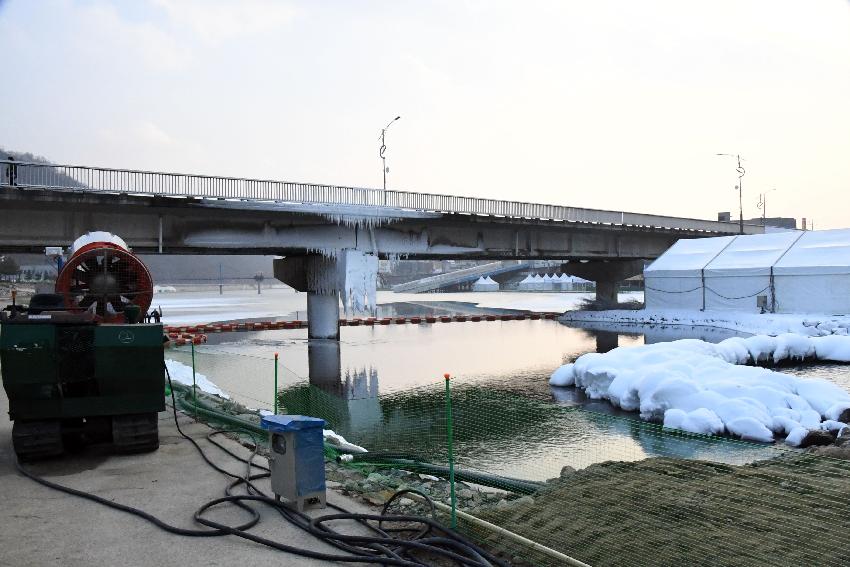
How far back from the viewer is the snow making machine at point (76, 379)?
9742mm

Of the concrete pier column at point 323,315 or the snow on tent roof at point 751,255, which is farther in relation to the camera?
the snow on tent roof at point 751,255

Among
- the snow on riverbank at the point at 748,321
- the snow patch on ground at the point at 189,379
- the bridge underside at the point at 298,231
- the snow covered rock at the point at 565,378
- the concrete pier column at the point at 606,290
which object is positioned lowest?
the snow covered rock at the point at 565,378

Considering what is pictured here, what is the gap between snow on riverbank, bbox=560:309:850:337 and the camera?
3619cm

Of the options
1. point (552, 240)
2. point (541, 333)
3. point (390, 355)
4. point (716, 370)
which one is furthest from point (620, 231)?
point (716, 370)

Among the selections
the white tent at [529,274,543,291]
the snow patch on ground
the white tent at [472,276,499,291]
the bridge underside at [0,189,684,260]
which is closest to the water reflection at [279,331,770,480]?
the snow patch on ground

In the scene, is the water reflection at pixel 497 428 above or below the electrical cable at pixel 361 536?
below

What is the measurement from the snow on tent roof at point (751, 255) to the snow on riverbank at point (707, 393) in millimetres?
23879

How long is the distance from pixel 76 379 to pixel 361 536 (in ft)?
19.3

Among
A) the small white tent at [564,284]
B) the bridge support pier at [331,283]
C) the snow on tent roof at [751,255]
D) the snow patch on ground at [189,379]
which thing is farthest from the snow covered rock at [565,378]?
the small white tent at [564,284]

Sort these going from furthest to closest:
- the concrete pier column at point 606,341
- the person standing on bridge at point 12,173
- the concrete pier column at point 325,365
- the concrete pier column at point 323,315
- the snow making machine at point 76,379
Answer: the concrete pier column at point 323,315 < the concrete pier column at point 606,341 < the person standing on bridge at point 12,173 < the concrete pier column at point 325,365 < the snow making machine at point 76,379

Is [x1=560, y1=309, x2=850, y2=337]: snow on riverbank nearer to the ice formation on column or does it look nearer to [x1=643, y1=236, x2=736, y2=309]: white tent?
[x1=643, y1=236, x2=736, y2=309]: white tent

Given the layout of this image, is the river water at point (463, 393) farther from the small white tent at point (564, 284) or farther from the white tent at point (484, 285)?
the white tent at point (484, 285)

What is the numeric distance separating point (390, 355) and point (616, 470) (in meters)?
23.6

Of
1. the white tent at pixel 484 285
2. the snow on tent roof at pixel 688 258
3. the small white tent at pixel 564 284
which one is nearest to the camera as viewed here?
the snow on tent roof at pixel 688 258
